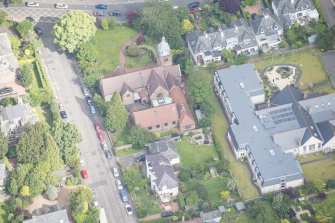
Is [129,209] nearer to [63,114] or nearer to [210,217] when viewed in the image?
[210,217]

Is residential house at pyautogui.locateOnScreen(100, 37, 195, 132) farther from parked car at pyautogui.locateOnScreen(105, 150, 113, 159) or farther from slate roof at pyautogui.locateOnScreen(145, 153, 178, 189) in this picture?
slate roof at pyautogui.locateOnScreen(145, 153, 178, 189)

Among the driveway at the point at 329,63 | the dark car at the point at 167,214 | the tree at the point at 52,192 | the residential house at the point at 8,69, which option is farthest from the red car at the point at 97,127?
the driveway at the point at 329,63

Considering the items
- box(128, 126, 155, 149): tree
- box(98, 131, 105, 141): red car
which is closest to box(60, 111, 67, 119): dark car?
box(98, 131, 105, 141): red car

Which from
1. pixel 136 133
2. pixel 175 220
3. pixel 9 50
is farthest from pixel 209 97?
pixel 9 50

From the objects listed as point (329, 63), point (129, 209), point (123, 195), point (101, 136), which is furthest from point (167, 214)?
point (329, 63)

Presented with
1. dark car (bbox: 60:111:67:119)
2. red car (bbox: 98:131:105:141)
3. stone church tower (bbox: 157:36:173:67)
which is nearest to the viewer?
red car (bbox: 98:131:105:141)
